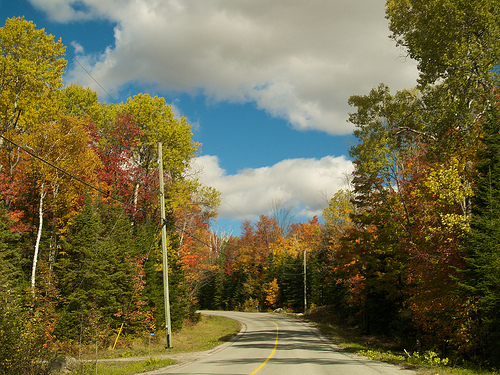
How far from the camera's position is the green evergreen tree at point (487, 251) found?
13227 mm

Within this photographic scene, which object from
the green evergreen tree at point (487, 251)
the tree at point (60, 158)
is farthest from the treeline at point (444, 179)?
the tree at point (60, 158)

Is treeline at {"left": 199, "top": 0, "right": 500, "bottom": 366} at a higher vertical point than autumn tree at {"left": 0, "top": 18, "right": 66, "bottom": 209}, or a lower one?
lower

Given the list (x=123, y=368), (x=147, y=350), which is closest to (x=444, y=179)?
(x=123, y=368)

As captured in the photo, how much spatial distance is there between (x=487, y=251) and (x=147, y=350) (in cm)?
1685

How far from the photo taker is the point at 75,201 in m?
25.1

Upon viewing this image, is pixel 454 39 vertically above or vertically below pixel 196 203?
above

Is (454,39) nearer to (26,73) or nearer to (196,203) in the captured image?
(26,73)

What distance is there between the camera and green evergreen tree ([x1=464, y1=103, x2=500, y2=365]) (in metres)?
13.2

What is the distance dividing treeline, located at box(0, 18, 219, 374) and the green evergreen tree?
13.8 metres

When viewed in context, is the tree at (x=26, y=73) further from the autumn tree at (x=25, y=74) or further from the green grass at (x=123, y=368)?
the green grass at (x=123, y=368)

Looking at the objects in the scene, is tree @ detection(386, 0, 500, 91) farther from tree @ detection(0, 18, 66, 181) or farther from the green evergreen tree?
tree @ detection(0, 18, 66, 181)

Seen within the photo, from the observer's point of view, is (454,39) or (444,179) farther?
(454,39)

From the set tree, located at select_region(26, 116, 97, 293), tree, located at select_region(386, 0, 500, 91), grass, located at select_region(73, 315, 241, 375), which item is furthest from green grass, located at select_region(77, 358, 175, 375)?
tree, located at select_region(386, 0, 500, 91)

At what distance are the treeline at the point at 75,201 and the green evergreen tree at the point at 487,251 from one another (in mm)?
13830
